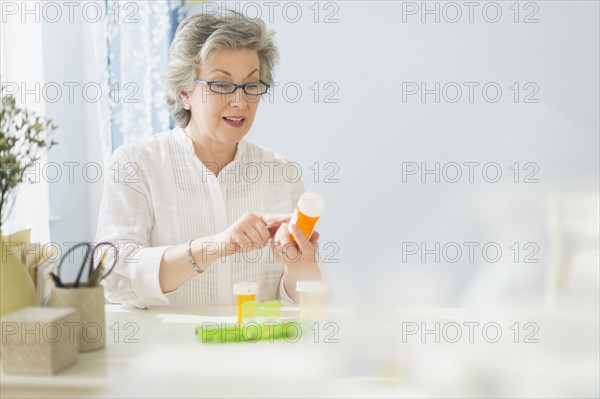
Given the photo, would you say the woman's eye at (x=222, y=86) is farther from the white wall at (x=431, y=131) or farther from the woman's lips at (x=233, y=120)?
the white wall at (x=431, y=131)

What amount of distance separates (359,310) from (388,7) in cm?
162

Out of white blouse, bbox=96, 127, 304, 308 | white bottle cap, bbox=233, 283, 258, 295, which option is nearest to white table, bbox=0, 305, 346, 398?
white bottle cap, bbox=233, 283, 258, 295

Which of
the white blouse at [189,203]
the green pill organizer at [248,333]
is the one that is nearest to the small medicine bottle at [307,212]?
the green pill organizer at [248,333]

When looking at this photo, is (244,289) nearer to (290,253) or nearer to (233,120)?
(290,253)

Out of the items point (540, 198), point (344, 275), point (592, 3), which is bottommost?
point (344, 275)

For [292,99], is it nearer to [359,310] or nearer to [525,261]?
[525,261]

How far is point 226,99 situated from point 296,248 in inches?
20.6

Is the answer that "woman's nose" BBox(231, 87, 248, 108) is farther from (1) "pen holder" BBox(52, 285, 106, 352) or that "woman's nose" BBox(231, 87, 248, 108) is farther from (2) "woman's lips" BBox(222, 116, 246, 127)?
(1) "pen holder" BBox(52, 285, 106, 352)

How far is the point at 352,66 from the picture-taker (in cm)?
269

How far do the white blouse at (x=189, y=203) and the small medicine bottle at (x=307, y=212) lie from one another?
38 centimetres

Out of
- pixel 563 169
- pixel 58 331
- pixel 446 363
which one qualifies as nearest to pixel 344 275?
pixel 563 169

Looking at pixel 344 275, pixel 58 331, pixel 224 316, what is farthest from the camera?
pixel 344 275

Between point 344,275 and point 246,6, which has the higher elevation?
point 246,6

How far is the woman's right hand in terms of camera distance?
4.72ft
